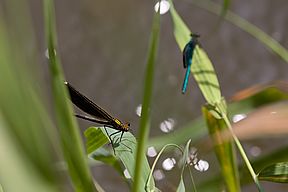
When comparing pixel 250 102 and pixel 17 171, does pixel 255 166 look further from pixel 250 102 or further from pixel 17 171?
pixel 17 171

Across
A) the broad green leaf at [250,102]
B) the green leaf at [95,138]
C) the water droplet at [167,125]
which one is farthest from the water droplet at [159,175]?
the green leaf at [95,138]

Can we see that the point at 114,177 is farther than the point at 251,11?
No

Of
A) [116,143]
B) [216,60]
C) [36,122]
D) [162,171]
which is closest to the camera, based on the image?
[36,122]

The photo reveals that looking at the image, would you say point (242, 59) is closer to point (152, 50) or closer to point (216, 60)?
point (216, 60)

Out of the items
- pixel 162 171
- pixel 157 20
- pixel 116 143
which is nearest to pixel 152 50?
pixel 157 20

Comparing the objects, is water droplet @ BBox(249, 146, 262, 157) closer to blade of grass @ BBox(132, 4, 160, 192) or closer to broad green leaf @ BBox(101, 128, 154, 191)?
broad green leaf @ BBox(101, 128, 154, 191)

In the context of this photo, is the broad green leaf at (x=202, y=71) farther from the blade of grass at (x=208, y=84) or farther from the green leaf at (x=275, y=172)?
the green leaf at (x=275, y=172)

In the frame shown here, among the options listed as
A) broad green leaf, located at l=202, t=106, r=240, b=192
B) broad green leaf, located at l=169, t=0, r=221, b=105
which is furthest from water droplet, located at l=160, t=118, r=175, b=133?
broad green leaf, located at l=202, t=106, r=240, b=192
